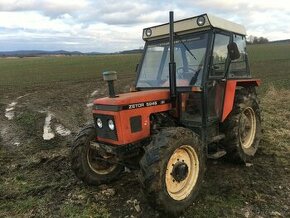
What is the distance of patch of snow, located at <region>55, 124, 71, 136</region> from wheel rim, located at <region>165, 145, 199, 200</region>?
4.87 metres

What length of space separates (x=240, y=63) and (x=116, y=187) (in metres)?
3.14

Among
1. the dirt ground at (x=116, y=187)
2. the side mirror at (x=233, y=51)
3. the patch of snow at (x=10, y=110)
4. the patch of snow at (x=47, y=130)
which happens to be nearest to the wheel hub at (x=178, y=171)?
the dirt ground at (x=116, y=187)

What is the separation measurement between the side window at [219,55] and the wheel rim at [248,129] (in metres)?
1.13

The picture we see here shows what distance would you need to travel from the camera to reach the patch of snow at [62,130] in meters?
9.47

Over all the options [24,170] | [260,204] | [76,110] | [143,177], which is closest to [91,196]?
[143,177]

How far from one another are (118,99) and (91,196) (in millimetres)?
1490

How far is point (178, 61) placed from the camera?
20.2ft

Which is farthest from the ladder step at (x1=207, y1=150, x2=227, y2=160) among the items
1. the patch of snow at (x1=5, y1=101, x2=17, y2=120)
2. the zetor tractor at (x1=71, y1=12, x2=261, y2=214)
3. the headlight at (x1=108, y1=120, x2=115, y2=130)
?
the patch of snow at (x1=5, y1=101, x2=17, y2=120)

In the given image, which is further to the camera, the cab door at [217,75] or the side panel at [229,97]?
the side panel at [229,97]

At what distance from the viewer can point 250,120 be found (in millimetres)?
7281

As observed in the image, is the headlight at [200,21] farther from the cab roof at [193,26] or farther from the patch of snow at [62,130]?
the patch of snow at [62,130]

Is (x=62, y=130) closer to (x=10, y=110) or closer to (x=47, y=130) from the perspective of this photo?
(x=47, y=130)

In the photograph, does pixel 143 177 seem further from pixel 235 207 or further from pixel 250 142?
pixel 250 142

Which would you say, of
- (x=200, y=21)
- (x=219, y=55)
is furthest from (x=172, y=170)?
(x=200, y=21)
